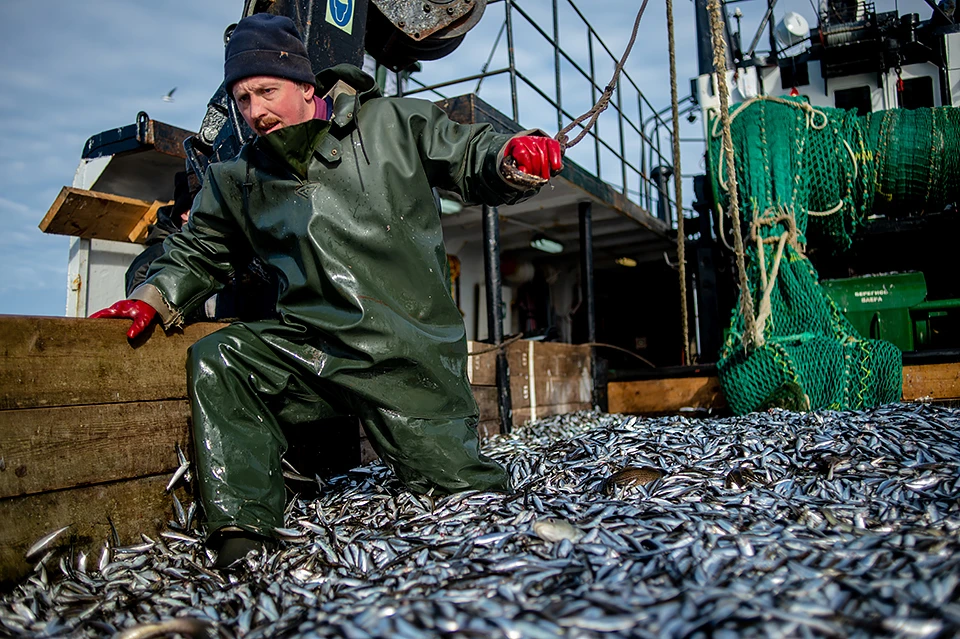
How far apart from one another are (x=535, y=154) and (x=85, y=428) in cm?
241

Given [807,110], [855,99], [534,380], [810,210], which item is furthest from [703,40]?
Result: [534,380]

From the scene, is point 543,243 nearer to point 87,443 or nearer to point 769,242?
point 769,242

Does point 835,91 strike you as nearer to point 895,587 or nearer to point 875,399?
point 875,399

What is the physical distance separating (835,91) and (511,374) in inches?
302

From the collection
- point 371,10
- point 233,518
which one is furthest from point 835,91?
point 233,518

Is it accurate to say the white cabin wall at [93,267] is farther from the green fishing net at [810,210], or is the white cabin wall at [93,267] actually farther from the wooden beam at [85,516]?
the green fishing net at [810,210]

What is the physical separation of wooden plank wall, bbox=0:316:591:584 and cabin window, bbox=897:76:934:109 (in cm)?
1078

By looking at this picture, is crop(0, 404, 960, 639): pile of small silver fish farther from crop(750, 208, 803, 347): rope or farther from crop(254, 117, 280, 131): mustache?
crop(750, 208, 803, 347): rope

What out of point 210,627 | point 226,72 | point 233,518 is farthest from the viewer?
point 226,72

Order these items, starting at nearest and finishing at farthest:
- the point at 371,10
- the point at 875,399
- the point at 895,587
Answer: the point at 895,587 < the point at 371,10 < the point at 875,399

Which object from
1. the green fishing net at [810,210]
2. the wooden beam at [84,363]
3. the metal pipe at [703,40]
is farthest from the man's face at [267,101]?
the metal pipe at [703,40]

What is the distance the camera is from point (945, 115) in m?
6.72

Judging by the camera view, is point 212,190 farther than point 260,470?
Yes

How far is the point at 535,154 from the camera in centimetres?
311
